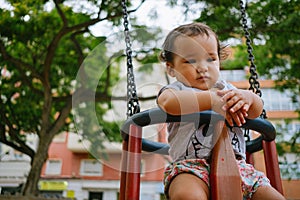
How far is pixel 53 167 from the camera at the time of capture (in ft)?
36.3

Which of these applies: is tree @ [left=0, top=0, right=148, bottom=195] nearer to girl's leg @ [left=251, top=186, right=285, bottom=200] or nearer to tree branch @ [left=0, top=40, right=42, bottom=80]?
tree branch @ [left=0, top=40, right=42, bottom=80]

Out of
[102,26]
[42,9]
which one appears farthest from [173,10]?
[42,9]

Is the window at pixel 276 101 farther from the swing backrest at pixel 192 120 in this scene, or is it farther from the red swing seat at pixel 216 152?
the swing backrest at pixel 192 120

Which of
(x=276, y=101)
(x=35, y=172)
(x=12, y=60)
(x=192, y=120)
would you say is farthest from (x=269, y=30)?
(x=35, y=172)

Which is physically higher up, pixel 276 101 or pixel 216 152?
pixel 276 101

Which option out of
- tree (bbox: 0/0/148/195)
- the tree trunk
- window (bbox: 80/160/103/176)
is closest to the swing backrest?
tree (bbox: 0/0/148/195)

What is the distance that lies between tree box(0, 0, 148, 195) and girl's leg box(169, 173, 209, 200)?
2.84 m

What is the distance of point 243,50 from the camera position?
4.31 metres

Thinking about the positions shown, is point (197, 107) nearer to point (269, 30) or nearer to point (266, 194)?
point (266, 194)

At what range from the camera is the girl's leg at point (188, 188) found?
2.60ft

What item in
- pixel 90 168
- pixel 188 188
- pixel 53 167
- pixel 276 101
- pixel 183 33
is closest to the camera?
pixel 188 188

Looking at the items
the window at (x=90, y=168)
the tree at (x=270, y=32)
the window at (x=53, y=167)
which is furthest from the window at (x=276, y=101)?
the window at (x=53, y=167)

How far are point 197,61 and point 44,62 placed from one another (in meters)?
3.68

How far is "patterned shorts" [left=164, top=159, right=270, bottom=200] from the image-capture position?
2.91 feet
